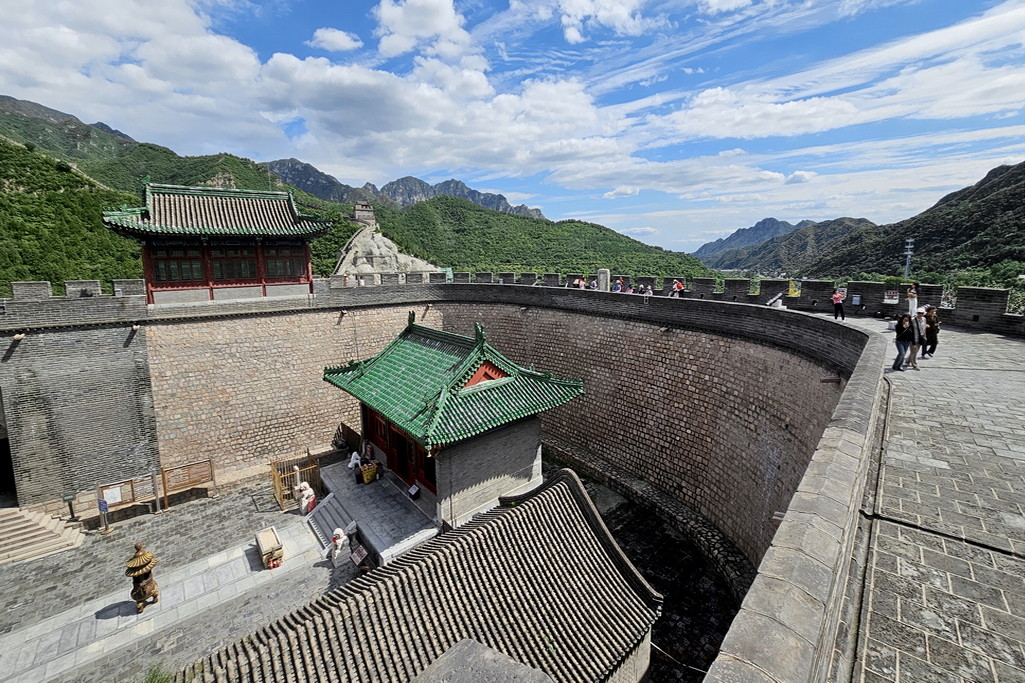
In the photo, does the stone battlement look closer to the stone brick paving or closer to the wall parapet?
the stone brick paving

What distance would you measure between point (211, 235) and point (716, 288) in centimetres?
1676

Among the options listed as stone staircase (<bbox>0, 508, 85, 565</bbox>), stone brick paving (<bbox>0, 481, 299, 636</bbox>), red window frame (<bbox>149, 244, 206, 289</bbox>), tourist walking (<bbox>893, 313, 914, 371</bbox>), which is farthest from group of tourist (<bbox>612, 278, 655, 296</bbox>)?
stone staircase (<bbox>0, 508, 85, 565</bbox>)

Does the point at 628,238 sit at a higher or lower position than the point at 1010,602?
higher

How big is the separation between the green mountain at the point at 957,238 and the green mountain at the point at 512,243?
43.4 feet

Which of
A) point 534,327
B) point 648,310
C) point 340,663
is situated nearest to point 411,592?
point 340,663

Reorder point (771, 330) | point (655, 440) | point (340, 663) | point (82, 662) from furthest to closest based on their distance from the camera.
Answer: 1. point (655, 440)
2. point (771, 330)
3. point (82, 662)
4. point (340, 663)

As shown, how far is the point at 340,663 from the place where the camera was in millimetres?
5199

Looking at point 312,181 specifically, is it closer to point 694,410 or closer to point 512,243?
point 512,243

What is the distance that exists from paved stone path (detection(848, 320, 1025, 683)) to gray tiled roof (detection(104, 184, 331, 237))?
16.8 metres

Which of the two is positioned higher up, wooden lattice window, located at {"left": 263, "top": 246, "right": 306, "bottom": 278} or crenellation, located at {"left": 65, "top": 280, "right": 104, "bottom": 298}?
wooden lattice window, located at {"left": 263, "top": 246, "right": 306, "bottom": 278}

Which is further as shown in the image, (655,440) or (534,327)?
(534,327)

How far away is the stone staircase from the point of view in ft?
36.4

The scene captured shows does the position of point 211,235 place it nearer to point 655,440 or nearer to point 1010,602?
point 655,440

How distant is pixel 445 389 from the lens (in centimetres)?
984
